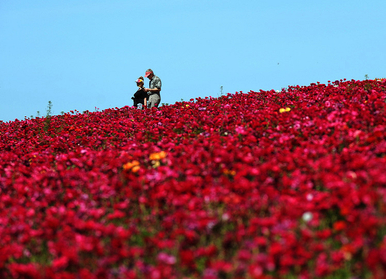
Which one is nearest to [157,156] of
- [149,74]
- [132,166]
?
[132,166]

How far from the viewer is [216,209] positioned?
529 centimetres

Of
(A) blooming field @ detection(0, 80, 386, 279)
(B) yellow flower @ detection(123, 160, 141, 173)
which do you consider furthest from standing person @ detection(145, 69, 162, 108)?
(B) yellow flower @ detection(123, 160, 141, 173)

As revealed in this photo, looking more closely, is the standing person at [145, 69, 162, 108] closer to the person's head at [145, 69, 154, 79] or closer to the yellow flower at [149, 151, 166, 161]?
the person's head at [145, 69, 154, 79]

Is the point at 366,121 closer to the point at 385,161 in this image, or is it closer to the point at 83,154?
the point at 385,161

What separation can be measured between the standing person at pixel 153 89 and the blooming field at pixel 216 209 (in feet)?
29.3

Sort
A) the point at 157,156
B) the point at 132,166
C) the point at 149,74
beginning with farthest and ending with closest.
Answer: the point at 149,74 < the point at 157,156 < the point at 132,166

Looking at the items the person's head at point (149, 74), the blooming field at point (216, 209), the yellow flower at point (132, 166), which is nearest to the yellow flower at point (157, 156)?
the blooming field at point (216, 209)

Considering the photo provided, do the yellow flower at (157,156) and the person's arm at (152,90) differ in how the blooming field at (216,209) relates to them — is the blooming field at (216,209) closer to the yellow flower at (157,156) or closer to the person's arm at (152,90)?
the yellow flower at (157,156)

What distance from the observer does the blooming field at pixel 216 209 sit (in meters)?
4.25

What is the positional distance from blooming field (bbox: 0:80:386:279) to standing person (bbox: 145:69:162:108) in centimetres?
892

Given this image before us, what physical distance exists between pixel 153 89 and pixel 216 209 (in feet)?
42.7

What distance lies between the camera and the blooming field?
4.25 meters

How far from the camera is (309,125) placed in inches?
334

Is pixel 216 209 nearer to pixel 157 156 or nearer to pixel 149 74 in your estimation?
pixel 157 156
